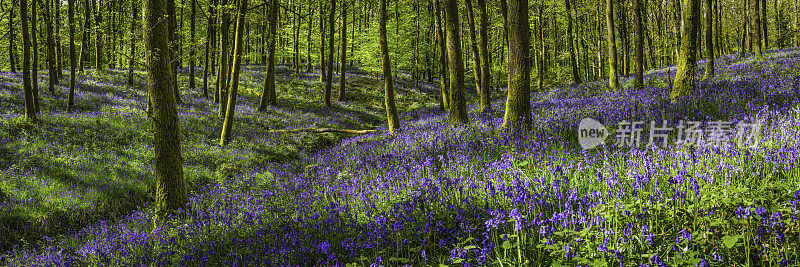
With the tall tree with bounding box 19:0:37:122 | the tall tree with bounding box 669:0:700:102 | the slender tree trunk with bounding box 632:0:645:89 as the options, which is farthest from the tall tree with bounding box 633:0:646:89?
the tall tree with bounding box 19:0:37:122

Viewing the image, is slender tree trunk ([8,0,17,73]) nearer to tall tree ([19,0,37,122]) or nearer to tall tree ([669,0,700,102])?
tall tree ([19,0,37,122])

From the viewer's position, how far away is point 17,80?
1906 cm

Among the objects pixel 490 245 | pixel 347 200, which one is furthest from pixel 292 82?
pixel 490 245

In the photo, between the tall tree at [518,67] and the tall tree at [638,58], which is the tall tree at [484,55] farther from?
the tall tree at [518,67]

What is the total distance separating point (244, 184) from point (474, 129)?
5333mm

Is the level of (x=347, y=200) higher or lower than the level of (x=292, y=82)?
lower


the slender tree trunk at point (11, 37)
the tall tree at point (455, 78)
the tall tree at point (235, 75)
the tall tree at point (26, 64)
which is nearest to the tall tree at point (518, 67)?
the tall tree at point (455, 78)

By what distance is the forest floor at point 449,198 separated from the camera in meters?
2.79

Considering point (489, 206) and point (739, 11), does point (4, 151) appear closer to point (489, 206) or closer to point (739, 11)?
point (489, 206)

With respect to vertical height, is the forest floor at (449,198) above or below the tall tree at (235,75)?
below

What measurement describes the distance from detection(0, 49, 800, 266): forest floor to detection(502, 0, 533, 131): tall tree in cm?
47

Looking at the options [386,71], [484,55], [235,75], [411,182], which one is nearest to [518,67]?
[411,182]

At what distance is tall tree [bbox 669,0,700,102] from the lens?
8680 mm

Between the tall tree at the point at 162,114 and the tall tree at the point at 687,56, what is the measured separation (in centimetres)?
1004
